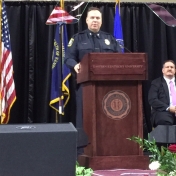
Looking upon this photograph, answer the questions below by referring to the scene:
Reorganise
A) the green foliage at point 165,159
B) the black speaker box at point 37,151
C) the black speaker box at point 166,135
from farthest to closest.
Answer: the black speaker box at point 166,135, the green foliage at point 165,159, the black speaker box at point 37,151

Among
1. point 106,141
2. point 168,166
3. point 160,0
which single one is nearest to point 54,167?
point 168,166

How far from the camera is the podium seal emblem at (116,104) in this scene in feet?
11.1

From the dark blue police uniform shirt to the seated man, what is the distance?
122cm

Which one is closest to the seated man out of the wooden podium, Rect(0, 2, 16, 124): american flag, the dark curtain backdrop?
the dark curtain backdrop

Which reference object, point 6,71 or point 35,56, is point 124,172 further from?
point 35,56

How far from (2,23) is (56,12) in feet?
2.67

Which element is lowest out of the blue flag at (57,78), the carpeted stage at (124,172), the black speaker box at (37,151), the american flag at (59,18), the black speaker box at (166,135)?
the carpeted stage at (124,172)

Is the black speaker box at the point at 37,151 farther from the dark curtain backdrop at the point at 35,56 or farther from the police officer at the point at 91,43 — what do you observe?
the dark curtain backdrop at the point at 35,56

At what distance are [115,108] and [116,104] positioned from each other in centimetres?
4

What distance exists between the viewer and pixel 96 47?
13.1ft

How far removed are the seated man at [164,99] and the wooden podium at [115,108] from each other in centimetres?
146

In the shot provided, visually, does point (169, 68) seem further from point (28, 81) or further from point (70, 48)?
point (28, 81)

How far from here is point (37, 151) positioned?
5.44 ft

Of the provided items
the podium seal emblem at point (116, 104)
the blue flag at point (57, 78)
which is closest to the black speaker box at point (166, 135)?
the podium seal emblem at point (116, 104)
